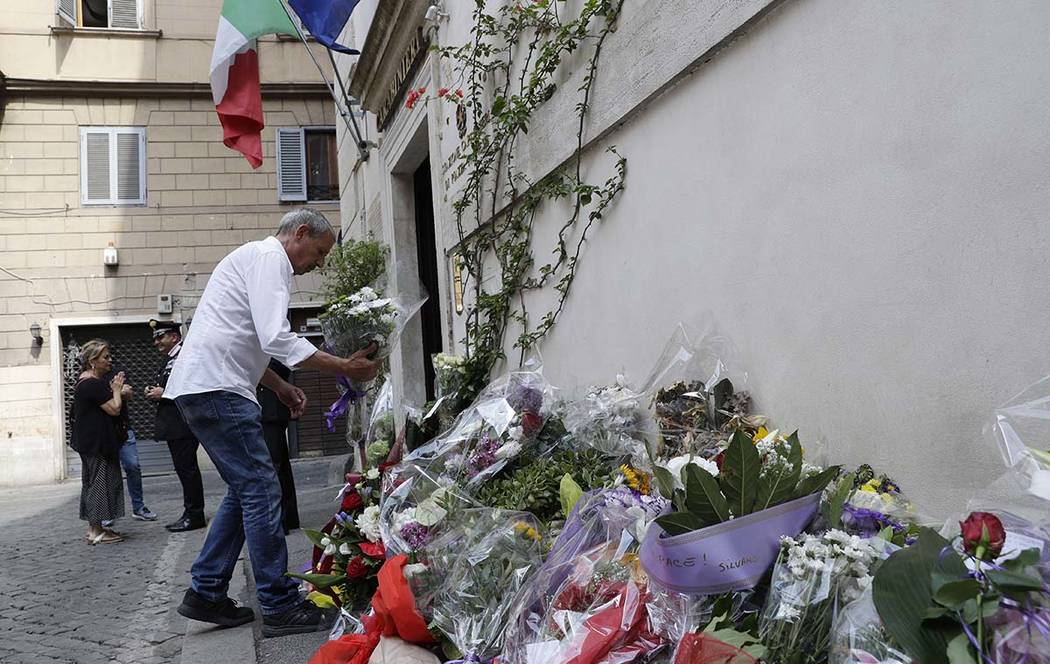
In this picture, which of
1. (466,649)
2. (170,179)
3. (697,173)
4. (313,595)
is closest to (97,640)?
(313,595)

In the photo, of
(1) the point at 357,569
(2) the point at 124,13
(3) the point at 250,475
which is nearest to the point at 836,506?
(1) the point at 357,569

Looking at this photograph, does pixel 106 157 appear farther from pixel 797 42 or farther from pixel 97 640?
pixel 797 42

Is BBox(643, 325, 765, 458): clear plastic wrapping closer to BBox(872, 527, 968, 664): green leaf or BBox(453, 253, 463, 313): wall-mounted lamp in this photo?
BBox(872, 527, 968, 664): green leaf

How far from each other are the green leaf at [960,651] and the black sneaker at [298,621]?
10.7 feet

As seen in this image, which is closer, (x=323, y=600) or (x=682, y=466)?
(x=682, y=466)

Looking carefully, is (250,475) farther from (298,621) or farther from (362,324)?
(362,324)

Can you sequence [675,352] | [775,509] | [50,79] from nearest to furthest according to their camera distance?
[775,509]
[675,352]
[50,79]

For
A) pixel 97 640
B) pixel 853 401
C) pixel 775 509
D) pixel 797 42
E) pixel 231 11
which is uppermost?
pixel 231 11

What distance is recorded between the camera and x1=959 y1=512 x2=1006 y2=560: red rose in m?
1.29

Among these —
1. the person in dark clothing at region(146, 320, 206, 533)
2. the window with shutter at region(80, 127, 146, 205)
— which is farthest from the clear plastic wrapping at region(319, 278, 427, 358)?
the window with shutter at region(80, 127, 146, 205)

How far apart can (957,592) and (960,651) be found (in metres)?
0.08

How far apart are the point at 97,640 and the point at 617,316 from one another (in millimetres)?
3144

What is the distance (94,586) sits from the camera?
5855 millimetres

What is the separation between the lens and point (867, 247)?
2.30m
